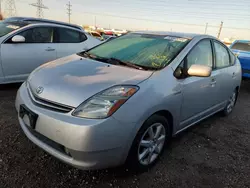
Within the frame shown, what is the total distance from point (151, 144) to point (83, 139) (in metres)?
0.88

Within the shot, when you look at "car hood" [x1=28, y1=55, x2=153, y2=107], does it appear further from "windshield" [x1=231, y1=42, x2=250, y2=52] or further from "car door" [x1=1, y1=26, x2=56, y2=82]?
"windshield" [x1=231, y1=42, x2=250, y2=52]

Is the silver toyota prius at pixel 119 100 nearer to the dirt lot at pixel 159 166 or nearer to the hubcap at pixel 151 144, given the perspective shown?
the hubcap at pixel 151 144

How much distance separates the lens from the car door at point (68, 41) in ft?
17.5

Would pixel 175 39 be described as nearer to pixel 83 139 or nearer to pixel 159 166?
pixel 159 166

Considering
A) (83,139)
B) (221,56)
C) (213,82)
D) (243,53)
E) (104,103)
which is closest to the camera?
(83,139)

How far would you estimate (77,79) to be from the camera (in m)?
2.30

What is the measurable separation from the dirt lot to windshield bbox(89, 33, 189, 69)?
1196 millimetres

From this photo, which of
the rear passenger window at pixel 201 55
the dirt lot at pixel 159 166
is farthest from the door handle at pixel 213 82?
the dirt lot at pixel 159 166

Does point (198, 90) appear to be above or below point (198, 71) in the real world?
below

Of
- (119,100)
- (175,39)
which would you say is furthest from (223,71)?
(119,100)

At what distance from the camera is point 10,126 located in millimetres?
3150

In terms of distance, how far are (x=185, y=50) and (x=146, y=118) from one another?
1.13m

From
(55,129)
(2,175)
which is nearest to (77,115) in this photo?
(55,129)

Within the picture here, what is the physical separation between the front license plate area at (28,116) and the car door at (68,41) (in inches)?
123
